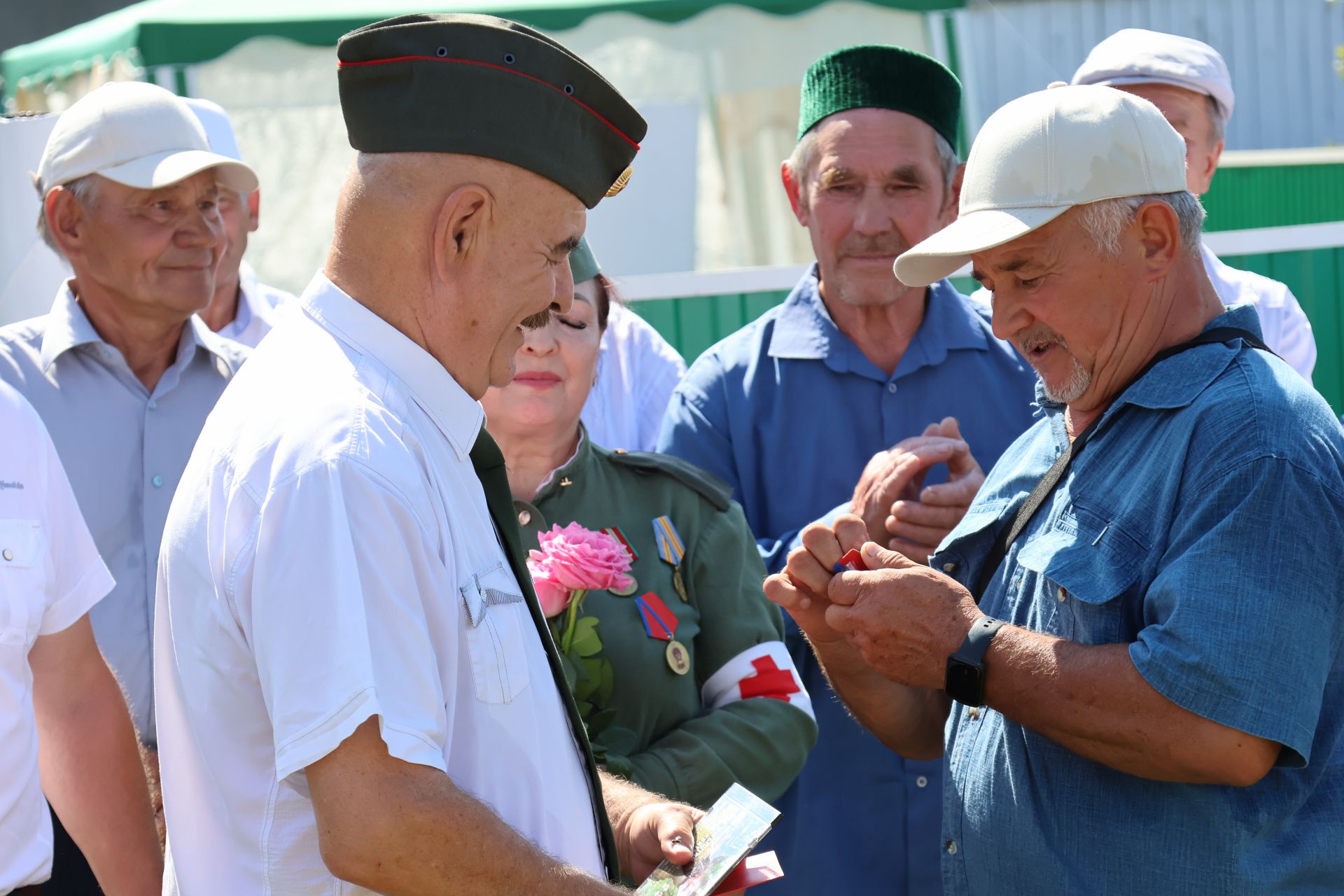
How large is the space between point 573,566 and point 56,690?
102cm

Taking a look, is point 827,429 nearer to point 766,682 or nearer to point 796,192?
point 796,192

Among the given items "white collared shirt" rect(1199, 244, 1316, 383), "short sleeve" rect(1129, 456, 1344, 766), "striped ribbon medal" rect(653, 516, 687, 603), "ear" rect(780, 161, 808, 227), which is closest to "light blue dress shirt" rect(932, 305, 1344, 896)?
"short sleeve" rect(1129, 456, 1344, 766)

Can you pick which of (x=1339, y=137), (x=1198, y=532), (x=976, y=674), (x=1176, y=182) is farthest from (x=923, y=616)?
(x=1339, y=137)

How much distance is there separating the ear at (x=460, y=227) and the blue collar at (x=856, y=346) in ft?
6.09

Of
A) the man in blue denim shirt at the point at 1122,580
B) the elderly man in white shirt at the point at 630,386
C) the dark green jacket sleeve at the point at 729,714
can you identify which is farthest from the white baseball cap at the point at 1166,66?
the dark green jacket sleeve at the point at 729,714

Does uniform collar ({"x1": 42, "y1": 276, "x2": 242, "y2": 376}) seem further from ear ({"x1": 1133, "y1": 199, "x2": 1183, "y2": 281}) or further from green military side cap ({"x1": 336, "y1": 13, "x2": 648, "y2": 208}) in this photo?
ear ({"x1": 1133, "y1": 199, "x2": 1183, "y2": 281})

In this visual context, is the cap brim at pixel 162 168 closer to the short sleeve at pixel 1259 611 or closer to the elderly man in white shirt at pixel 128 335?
the elderly man in white shirt at pixel 128 335

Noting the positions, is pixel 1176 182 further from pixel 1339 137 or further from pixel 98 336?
pixel 1339 137

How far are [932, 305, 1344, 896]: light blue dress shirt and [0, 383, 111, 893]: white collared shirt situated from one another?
1677mm

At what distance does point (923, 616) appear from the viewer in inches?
88.2

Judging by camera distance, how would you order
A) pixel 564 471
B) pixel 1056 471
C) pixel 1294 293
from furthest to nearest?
pixel 1294 293, pixel 564 471, pixel 1056 471

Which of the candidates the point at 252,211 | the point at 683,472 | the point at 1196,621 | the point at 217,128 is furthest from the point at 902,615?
the point at 252,211

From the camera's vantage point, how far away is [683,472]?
2.96 meters

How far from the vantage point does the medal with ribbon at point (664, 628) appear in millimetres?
2723
